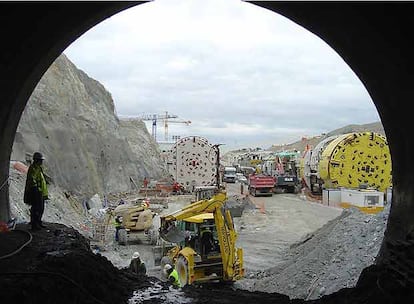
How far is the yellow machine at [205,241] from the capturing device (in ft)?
36.3

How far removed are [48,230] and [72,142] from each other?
2267 cm

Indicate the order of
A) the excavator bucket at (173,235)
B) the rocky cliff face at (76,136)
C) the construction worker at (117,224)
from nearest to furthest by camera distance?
the excavator bucket at (173,235)
the construction worker at (117,224)
the rocky cliff face at (76,136)

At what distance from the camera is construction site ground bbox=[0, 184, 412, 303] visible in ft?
17.6

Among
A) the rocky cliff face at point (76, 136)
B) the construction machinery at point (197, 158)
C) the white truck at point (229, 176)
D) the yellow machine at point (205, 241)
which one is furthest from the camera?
the white truck at point (229, 176)

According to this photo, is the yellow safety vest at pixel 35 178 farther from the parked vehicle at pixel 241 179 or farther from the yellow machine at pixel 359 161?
the parked vehicle at pixel 241 179

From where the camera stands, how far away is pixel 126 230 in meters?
17.4

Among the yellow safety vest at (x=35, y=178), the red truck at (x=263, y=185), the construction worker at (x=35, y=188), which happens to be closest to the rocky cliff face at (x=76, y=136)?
the red truck at (x=263, y=185)

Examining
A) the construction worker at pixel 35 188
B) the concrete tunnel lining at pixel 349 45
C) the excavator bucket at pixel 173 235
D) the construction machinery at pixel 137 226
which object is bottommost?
the construction machinery at pixel 137 226

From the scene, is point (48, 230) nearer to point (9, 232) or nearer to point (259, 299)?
point (9, 232)

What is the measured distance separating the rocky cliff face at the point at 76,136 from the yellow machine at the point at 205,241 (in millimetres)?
13588

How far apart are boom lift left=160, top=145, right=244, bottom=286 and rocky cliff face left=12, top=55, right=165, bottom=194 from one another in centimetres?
1359

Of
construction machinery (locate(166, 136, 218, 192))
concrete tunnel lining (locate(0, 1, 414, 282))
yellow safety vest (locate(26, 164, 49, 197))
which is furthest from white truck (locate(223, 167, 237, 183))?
concrete tunnel lining (locate(0, 1, 414, 282))

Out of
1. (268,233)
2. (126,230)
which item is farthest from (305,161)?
(126,230)

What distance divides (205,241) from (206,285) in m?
0.98
